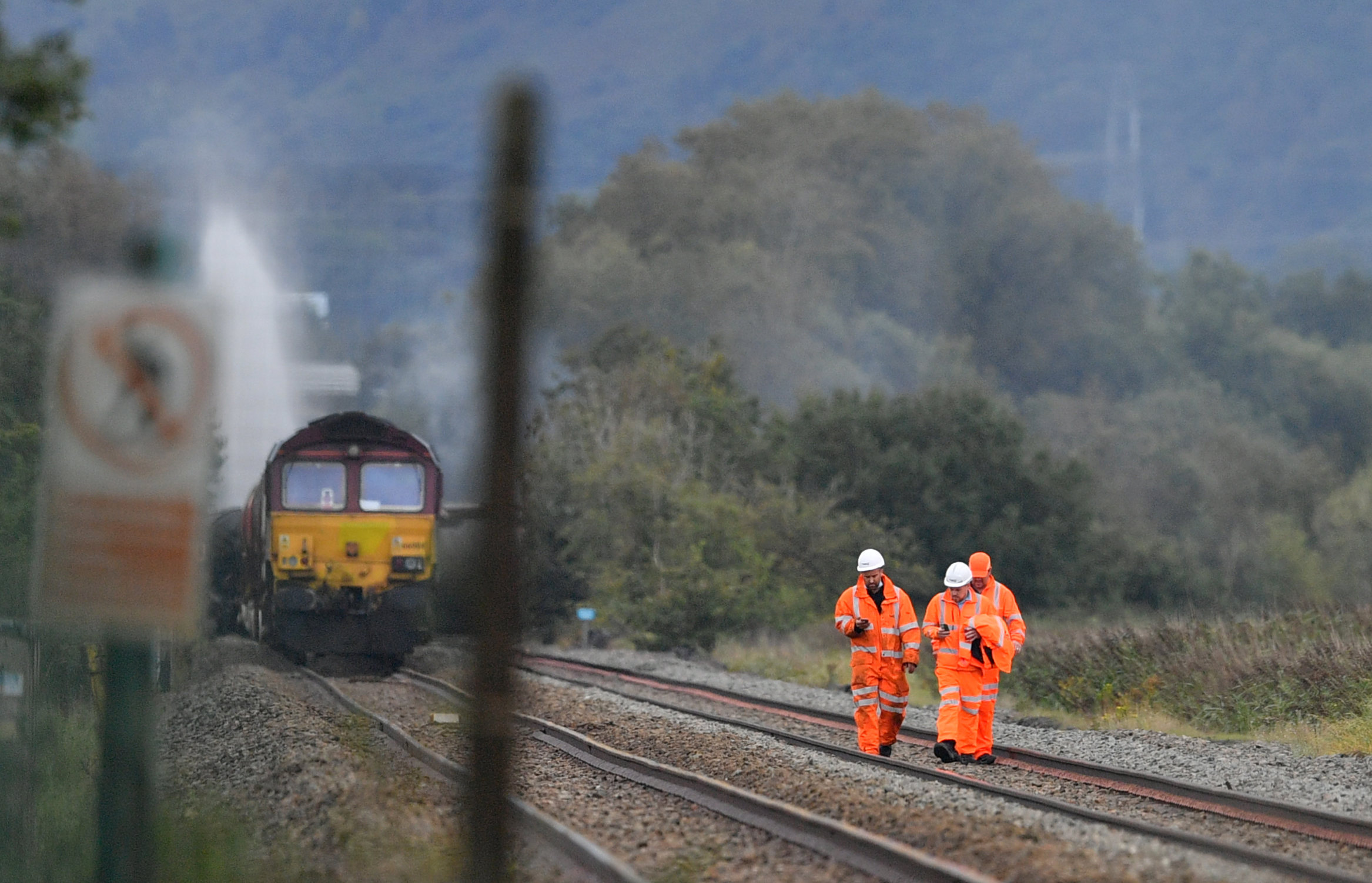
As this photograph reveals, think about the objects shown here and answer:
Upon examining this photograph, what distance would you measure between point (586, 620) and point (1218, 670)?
20058 mm

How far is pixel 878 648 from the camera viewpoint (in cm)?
1430

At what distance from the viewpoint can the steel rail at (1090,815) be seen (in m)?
8.66

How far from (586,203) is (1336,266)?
294 feet

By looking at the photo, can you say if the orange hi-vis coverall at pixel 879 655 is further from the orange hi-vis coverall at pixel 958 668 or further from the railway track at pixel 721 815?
the railway track at pixel 721 815

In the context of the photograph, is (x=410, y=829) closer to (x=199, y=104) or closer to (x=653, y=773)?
(x=653, y=773)

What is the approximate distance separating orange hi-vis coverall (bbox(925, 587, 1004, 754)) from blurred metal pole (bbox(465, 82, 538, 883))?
7620mm

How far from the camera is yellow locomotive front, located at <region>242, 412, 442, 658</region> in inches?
889

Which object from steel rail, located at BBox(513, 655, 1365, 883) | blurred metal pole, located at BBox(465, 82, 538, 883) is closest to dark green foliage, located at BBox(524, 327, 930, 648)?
steel rail, located at BBox(513, 655, 1365, 883)

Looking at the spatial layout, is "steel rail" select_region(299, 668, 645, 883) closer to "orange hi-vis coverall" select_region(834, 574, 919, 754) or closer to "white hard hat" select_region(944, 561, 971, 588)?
"orange hi-vis coverall" select_region(834, 574, 919, 754)

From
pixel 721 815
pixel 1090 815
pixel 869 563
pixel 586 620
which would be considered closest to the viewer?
pixel 1090 815

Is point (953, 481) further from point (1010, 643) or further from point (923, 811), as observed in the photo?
point (923, 811)

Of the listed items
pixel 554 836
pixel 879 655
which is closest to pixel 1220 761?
pixel 879 655

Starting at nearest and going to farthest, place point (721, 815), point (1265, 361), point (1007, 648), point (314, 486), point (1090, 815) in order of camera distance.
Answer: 1. point (1090, 815)
2. point (721, 815)
3. point (1007, 648)
4. point (314, 486)
5. point (1265, 361)

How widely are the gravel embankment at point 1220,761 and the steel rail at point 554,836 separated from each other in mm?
5352
